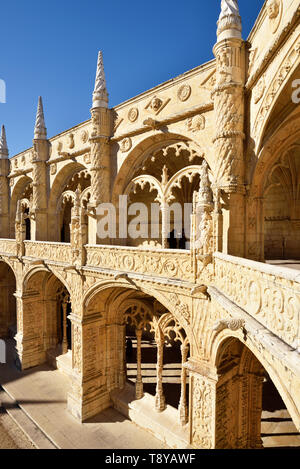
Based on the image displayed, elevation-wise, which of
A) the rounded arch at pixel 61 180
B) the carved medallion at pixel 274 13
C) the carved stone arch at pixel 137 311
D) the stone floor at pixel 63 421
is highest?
the carved medallion at pixel 274 13

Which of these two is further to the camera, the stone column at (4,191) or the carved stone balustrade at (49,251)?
the stone column at (4,191)

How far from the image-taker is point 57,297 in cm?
1262

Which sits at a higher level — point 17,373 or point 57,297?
point 57,297

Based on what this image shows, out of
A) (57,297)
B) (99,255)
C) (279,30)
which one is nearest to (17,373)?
(57,297)

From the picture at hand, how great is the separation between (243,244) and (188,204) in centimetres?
684

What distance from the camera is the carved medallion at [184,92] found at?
7082 millimetres

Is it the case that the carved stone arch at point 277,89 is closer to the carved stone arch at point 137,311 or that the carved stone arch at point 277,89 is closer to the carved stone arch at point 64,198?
the carved stone arch at point 137,311

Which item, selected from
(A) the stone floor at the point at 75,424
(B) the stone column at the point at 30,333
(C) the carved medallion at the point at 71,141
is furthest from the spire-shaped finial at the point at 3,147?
(A) the stone floor at the point at 75,424

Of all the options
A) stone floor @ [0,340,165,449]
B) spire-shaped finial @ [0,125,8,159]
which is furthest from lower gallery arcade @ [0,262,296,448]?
spire-shaped finial @ [0,125,8,159]

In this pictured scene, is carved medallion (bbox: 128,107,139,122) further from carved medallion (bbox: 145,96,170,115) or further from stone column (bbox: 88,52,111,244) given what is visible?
stone column (bbox: 88,52,111,244)

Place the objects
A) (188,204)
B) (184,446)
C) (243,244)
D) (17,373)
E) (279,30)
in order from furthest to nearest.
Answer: (188,204) → (17,373) → (184,446) → (243,244) → (279,30)

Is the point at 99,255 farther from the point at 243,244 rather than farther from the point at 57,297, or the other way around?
the point at 57,297

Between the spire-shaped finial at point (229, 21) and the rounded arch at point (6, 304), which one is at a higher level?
the spire-shaped finial at point (229, 21)

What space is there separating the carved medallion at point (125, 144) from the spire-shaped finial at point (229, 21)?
3930mm
